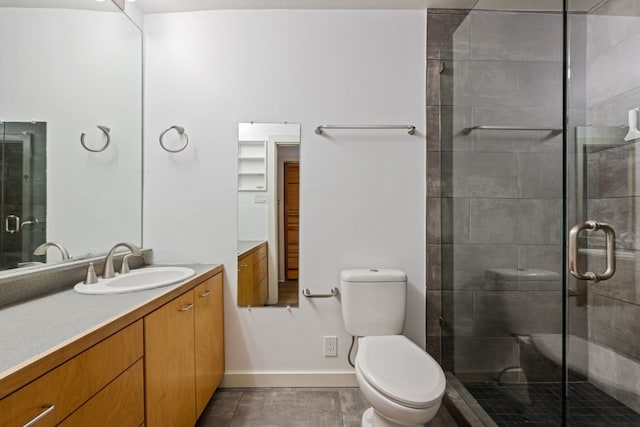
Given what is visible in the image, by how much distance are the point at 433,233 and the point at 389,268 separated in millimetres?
357

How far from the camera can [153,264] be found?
2.01 metres

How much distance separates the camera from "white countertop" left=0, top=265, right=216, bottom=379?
737 millimetres

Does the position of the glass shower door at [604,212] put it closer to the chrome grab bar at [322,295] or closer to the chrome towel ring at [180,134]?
the chrome grab bar at [322,295]

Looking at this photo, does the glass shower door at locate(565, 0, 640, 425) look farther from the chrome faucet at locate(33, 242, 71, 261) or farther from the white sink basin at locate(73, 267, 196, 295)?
the chrome faucet at locate(33, 242, 71, 261)

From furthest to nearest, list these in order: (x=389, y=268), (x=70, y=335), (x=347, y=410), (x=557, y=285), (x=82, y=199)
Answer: (x=389, y=268), (x=347, y=410), (x=82, y=199), (x=557, y=285), (x=70, y=335)

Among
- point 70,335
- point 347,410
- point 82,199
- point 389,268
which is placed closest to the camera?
point 70,335

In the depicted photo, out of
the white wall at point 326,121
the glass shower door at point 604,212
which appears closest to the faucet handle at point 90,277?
the white wall at point 326,121

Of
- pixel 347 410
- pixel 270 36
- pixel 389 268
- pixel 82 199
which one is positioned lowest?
pixel 347 410

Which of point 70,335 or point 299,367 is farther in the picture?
point 299,367

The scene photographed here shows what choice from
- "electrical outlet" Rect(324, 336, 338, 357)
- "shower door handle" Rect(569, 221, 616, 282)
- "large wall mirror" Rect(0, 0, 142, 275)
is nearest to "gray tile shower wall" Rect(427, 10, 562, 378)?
"shower door handle" Rect(569, 221, 616, 282)

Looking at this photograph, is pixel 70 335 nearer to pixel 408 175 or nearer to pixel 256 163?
pixel 256 163

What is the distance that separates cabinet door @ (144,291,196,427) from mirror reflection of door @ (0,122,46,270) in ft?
2.03

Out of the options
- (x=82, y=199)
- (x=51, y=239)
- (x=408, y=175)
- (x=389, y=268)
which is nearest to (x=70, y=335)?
(x=51, y=239)

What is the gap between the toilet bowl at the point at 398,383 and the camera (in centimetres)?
119
